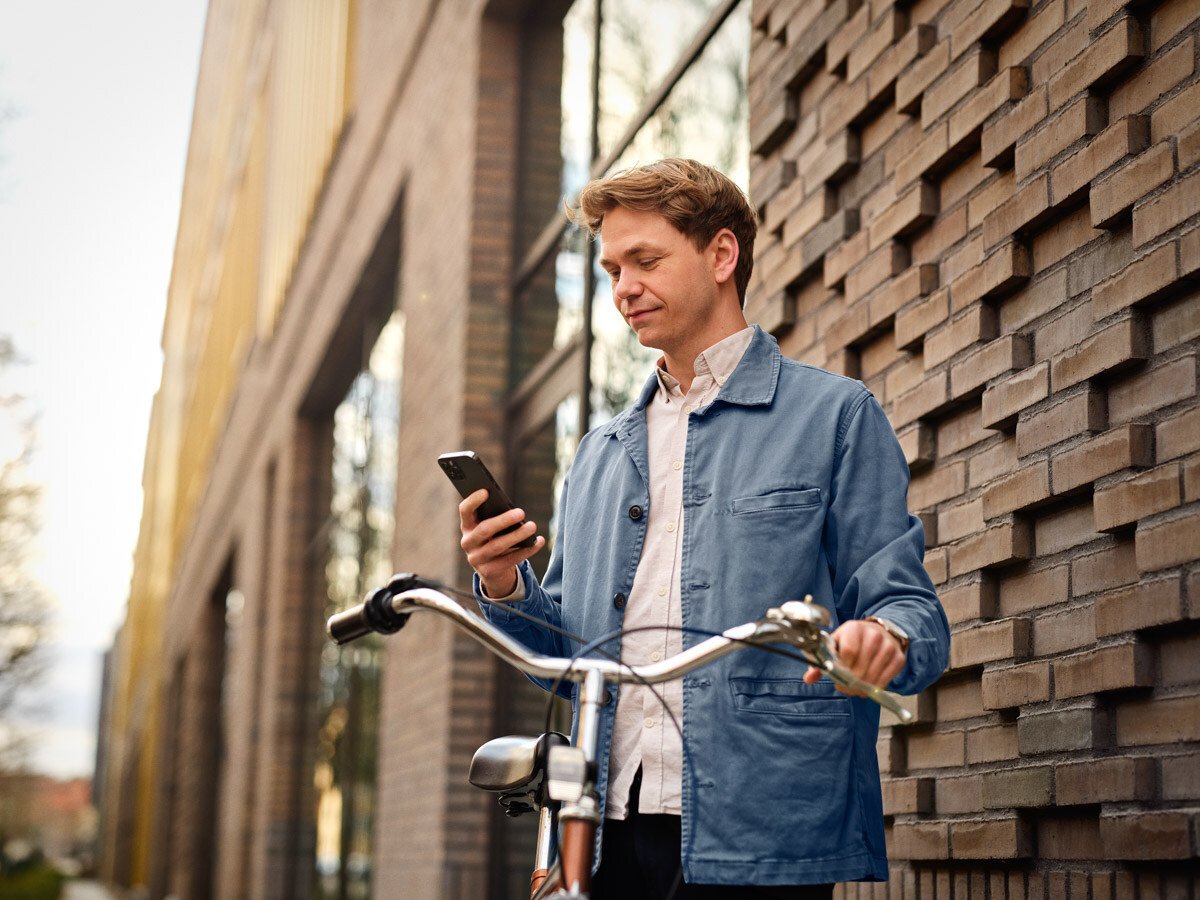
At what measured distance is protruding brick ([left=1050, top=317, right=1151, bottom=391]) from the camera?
258 cm

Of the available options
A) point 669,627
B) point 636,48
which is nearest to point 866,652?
point 669,627

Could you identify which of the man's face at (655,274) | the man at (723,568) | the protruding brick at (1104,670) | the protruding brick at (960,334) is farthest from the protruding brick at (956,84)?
the protruding brick at (1104,670)

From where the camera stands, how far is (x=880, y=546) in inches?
91.0

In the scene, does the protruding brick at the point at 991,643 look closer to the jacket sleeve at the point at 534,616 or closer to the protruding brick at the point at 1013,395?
the protruding brick at the point at 1013,395

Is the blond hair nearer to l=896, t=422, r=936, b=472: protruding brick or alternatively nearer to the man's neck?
the man's neck

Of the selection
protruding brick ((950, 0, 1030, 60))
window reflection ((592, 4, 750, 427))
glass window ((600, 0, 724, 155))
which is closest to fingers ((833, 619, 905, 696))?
protruding brick ((950, 0, 1030, 60))

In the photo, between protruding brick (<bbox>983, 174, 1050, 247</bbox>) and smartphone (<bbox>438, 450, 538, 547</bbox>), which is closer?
smartphone (<bbox>438, 450, 538, 547</bbox>)

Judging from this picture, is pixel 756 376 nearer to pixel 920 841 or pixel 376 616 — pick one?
pixel 376 616

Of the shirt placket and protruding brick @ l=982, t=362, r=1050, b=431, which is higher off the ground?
protruding brick @ l=982, t=362, r=1050, b=431

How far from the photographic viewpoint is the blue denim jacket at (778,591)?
7.37 feet

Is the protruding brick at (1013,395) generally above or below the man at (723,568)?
above

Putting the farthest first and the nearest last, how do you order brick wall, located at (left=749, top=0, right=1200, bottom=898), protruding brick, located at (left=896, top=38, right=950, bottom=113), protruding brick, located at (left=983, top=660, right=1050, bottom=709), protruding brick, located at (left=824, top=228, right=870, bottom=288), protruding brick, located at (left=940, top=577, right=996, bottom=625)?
protruding brick, located at (left=824, top=228, right=870, bottom=288) → protruding brick, located at (left=896, top=38, right=950, bottom=113) → protruding brick, located at (left=940, top=577, right=996, bottom=625) → protruding brick, located at (left=983, top=660, right=1050, bottom=709) → brick wall, located at (left=749, top=0, right=1200, bottom=898)

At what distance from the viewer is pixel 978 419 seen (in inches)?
126

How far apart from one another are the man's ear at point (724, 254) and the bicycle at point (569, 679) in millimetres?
716
